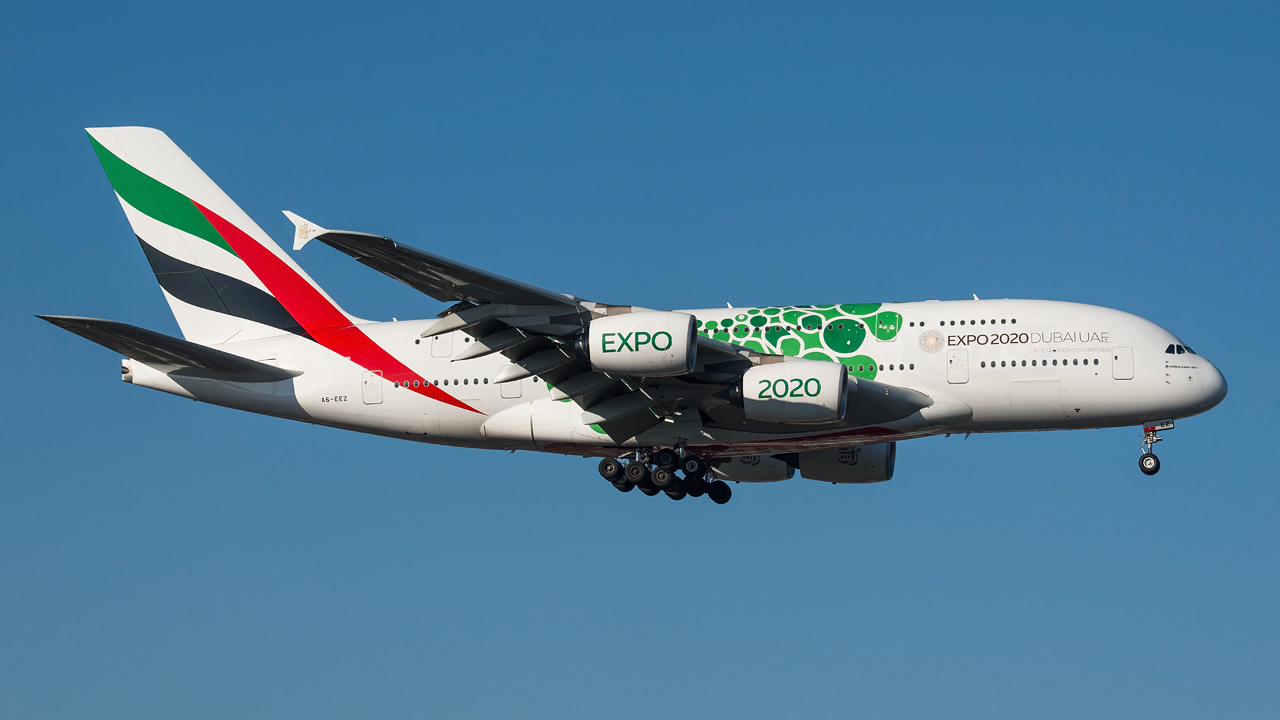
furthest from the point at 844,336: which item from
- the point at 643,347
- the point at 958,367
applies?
the point at 643,347

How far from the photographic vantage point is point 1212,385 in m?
29.9

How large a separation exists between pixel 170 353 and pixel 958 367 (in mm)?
18253

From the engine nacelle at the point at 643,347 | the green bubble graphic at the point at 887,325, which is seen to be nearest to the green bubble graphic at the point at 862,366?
the green bubble graphic at the point at 887,325

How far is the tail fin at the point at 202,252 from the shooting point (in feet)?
113

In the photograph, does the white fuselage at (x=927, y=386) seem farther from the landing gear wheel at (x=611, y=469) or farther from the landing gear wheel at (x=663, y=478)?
the landing gear wheel at (x=663, y=478)

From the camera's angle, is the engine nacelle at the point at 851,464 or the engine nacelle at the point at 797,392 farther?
the engine nacelle at the point at 851,464

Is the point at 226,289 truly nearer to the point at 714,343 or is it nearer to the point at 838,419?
the point at 714,343

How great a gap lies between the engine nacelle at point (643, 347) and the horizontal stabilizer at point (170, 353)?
941cm

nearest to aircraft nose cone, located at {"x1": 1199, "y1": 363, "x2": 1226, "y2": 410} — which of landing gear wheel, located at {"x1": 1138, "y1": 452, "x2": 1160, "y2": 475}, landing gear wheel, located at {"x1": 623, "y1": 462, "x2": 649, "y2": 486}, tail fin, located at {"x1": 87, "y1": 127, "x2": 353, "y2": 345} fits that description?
landing gear wheel, located at {"x1": 1138, "y1": 452, "x2": 1160, "y2": 475}

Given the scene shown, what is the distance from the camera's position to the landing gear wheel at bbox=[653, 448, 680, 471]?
32.2 metres

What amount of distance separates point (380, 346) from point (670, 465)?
7.80 metres

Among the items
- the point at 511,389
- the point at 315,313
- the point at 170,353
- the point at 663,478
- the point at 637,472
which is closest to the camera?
the point at 170,353

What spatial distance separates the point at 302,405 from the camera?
32.9m

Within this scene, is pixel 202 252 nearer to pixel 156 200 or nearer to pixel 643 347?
pixel 156 200
